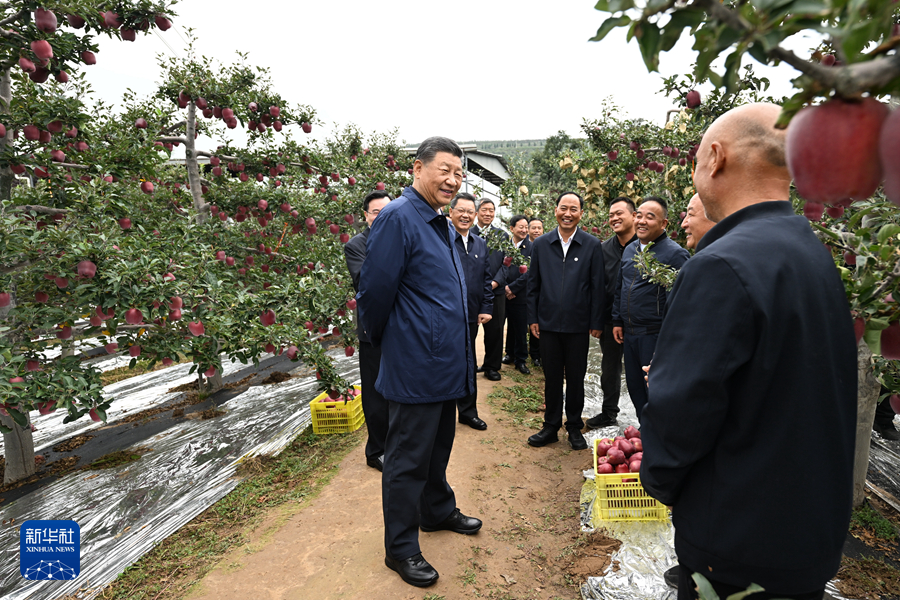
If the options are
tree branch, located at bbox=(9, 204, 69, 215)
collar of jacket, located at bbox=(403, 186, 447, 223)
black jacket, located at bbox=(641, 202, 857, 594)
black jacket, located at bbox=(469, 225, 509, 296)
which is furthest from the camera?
black jacket, located at bbox=(469, 225, 509, 296)

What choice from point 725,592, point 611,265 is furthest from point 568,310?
point 725,592

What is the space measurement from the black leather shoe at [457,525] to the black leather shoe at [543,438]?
1.27m

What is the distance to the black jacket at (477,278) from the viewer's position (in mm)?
4516

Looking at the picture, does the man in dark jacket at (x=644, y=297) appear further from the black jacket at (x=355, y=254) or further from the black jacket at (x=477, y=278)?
the black jacket at (x=355, y=254)

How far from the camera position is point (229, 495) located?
11.0ft

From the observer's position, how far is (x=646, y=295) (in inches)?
134

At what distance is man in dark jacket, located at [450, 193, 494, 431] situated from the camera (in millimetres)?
4344

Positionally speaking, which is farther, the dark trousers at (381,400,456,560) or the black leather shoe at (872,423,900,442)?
the black leather shoe at (872,423,900,442)

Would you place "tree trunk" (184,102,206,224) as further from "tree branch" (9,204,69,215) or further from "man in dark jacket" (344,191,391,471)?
"man in dark jacket" (344,191,391,471)

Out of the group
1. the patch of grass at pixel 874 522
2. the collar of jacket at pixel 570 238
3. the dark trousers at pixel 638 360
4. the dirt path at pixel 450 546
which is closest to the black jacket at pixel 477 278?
the collar of jacket at pixel 570 238

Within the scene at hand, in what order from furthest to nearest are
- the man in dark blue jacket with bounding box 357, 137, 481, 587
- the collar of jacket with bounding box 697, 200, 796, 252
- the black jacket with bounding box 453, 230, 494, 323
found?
the black jacket with bounding box 453, 230, 494, 323 → the man in dark blue jacket with bounding box 357, 137, 481, 587 → the collar of jacket with bounding box 697, 200, 796, 252

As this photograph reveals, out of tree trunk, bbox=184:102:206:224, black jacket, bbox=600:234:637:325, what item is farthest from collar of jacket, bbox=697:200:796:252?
tree trunk, bbox=184:102:206:224

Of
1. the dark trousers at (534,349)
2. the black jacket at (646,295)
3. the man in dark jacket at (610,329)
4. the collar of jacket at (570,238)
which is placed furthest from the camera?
the dark trousers at (534,349)

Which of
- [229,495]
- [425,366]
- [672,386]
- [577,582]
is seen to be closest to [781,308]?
[672,386]
